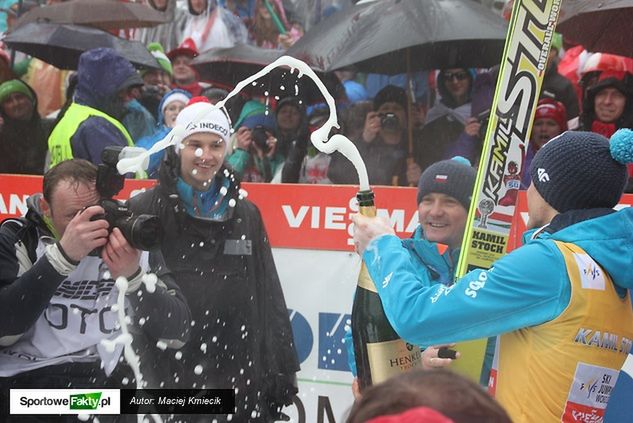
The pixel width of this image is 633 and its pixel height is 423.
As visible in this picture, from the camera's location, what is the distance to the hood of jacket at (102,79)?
5.84m

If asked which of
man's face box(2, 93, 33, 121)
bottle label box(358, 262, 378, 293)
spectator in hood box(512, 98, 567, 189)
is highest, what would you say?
spectator in hood box(512, 98, 567, 189)

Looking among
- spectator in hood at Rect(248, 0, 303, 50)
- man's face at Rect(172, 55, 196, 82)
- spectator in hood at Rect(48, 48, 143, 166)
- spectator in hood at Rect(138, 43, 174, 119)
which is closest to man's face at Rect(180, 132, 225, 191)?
spectator in hood at Rect(48, 48, 143, 166)

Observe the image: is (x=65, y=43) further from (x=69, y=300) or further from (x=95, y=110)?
(x=69, y=300)

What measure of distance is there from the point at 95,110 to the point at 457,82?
2612mm

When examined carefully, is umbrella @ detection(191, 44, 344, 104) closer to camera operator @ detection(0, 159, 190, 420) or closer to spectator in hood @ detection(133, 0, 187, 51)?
spectator in hood @ detection(133, 0, 187, 51)

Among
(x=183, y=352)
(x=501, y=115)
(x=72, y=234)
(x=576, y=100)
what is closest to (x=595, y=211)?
(x=501, y=115)

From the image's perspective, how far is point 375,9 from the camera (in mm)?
6488

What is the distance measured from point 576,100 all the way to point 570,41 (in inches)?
16.1

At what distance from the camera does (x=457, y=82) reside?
21.9 feet

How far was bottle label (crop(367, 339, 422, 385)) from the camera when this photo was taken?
2.82m

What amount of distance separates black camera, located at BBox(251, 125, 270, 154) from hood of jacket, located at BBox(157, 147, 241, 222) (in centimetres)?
212

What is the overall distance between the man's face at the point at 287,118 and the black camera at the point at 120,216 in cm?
298

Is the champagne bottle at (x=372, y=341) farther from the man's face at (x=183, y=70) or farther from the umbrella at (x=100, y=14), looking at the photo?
the umbrella at (x=100, y=14)

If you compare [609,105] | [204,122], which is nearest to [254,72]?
[609,105]
